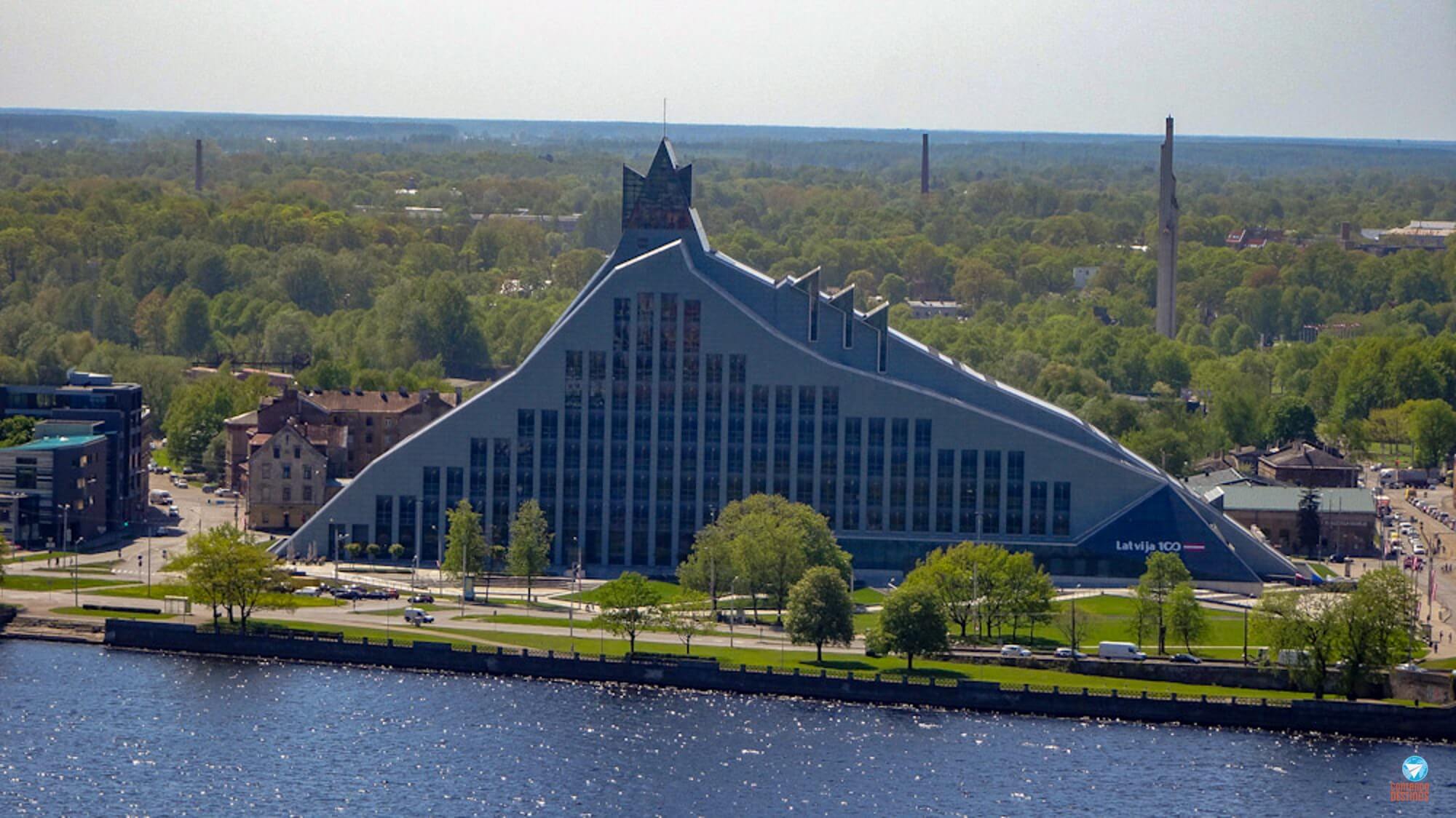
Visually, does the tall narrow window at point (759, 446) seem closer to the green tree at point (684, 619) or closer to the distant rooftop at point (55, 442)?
the green tree at point (684, 619)

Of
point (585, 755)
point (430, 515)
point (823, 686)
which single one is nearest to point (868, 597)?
point (823, 686)

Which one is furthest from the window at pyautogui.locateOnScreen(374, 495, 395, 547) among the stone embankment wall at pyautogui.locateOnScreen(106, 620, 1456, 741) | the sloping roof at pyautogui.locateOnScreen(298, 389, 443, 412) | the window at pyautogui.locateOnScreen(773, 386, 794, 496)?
the sloping roof at pyautogui.locateOnScreen(298, 389, 443, 412)

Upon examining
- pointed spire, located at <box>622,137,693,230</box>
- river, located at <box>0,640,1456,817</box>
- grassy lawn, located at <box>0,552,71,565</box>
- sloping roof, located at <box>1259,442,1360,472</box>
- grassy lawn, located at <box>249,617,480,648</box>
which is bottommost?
river, located at <box>0,640,1456,817</box>

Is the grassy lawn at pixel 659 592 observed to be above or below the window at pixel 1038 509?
below

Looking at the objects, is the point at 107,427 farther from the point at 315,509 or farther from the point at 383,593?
the point at 383,593

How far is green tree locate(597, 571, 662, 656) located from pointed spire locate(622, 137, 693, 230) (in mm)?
33303

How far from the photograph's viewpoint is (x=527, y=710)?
406 ft

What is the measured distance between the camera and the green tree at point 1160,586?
136 m

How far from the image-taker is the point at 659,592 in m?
143

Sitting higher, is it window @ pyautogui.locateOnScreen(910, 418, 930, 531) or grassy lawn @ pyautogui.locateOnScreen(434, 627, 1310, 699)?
window @ pyautogui.locateOnScreen(910, 418, 930, 531)

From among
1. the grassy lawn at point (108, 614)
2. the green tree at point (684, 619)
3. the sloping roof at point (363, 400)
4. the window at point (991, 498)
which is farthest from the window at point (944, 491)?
the grassy lawn at point (108, 614)

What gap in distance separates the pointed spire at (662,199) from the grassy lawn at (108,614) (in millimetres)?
37393

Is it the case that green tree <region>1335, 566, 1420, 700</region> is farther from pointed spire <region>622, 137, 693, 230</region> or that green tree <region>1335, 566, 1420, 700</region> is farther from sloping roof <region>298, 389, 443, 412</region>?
sloping roof <region>298, 389, 443, 412</region>

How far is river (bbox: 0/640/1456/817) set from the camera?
356 ft
